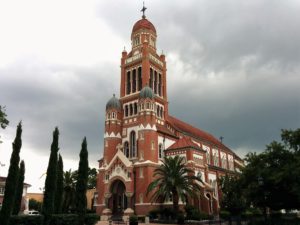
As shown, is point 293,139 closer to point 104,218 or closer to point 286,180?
point 286,180

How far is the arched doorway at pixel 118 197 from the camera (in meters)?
52.1

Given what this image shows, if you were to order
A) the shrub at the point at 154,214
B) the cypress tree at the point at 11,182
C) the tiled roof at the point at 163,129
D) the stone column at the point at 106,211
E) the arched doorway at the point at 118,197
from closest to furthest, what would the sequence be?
1. the cypress tree at the point at 11,182
2. the shrub at the point at 154,214
3. the stone column at the point at 106,211
4. the arched doorway at the point at 118,197
5. the tiled roof at the point at 163,129

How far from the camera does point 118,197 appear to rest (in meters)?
52.7

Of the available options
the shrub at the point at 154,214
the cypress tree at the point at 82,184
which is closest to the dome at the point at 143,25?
the shrub at the point at 154,214

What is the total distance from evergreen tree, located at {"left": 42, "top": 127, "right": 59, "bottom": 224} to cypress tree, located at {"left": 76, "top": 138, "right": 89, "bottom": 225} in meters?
3.11

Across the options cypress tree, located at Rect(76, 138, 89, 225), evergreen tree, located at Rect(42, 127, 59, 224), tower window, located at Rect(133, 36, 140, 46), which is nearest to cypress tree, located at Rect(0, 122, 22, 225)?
evergreen tree, located at Rect(42, 127, 59, 224)

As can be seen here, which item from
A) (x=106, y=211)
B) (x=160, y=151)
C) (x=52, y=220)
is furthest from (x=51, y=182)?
(x=160, y=151)

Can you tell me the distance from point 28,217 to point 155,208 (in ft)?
63.5

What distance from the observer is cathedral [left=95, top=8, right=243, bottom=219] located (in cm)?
5028

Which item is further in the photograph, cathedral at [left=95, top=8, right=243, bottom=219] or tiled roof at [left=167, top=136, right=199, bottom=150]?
tiled roof at [left=167, top=136, right=199, bottom=150]

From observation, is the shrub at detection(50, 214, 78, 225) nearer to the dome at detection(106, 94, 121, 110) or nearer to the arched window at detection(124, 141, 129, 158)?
the arched window at detection(124, 141, 129, 158)

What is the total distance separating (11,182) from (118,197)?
24.1m

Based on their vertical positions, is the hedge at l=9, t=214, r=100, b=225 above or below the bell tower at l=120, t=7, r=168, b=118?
below

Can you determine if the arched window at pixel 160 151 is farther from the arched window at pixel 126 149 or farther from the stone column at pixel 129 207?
the stone column at pixel 129 207
